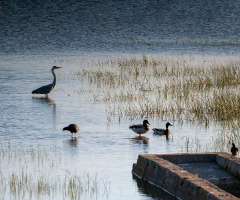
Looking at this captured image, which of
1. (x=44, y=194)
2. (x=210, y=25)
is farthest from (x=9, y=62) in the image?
(x=210, y=25)

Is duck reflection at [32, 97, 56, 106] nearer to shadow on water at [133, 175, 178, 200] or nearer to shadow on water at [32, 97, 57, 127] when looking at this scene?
shadow on water at [32, 97, 57, 127]

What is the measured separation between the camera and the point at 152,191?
31.9 ft

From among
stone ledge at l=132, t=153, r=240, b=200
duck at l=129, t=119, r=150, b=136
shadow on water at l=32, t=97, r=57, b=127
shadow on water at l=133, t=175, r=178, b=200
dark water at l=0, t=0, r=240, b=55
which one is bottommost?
shadow on water at l=133, t=175, r=178, b=200

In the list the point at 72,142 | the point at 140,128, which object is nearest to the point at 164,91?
the point at 140,128

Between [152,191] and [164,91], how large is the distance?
37.8 ft

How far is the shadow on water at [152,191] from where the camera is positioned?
369 inches

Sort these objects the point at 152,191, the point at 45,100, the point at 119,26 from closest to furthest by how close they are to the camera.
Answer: the point at 152,191 → the point at 45,100 → the point at 119,26

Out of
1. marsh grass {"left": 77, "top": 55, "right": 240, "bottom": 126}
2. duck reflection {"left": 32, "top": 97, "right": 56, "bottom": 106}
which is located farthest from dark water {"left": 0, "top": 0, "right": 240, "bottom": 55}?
duck reflection {"left": 32, "top": 97, "right": 56, "bottom": 106}

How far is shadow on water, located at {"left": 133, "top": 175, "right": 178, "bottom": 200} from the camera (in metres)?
9.38

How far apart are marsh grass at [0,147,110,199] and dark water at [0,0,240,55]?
2890 centimetres

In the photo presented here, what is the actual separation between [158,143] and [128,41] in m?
35.4

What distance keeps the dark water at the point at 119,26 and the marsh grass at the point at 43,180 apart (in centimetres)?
2890

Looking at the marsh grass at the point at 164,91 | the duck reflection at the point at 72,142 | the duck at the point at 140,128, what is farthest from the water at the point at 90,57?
the marsh grass at the point at 164,91

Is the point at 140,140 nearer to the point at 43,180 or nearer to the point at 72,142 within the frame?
the point at 72,142
